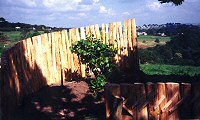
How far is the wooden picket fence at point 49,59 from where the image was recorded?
7.04m

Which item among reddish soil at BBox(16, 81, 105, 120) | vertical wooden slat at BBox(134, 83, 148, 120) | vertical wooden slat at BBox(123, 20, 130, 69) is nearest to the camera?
vertical wooden slat at BBox(134, 83, 148, 120)

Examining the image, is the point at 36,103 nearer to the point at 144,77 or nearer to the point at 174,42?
the point at 144,77

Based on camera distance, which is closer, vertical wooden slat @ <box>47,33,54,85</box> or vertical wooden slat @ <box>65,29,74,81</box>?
vertical wooden slat @ <box>47,33,54,85</box>

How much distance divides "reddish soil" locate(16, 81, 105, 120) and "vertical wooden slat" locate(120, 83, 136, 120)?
285 centimetres

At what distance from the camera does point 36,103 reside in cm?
785

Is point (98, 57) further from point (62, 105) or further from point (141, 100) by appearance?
point (141, 100)

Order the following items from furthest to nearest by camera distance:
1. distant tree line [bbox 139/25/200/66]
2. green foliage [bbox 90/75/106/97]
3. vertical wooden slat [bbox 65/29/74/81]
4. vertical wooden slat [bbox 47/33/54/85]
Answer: distant tree line [bbox 139/25/200/66] < vertical wooden slat [bbox 65/29/74/81] < vertical wooden slat [bbox 47/33/54/85] < green foliage [bbox 90/75/106/97]

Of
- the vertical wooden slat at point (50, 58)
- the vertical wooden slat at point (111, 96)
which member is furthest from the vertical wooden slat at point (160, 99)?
the vertical wooden slat at point (50, 58)

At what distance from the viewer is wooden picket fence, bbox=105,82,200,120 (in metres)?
3.93

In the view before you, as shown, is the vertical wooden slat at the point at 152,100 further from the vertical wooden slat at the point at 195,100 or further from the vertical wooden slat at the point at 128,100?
the vertical wooden slat at the point at 195,100

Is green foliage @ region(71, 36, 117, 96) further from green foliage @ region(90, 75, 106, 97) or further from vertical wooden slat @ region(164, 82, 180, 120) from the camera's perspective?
vertical wooden slat @ region(164, 82, 180, 120)

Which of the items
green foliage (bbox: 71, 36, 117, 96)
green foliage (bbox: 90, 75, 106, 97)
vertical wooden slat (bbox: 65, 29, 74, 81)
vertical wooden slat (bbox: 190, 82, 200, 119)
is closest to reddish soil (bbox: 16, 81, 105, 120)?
green foliage (bbox: 90, 75, 106, 97)

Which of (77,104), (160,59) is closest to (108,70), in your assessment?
(77,104)

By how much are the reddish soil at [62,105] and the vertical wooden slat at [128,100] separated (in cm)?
285
